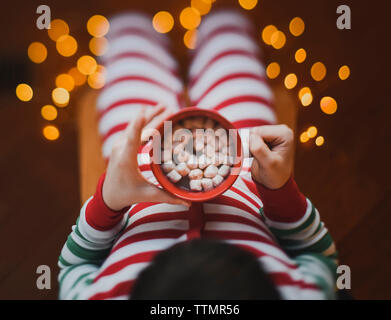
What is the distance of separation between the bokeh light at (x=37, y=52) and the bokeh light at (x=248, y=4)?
1.77 ft

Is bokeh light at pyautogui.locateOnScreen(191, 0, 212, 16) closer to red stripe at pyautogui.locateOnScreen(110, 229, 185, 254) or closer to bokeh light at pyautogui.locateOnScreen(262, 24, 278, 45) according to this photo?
bokeh light at pyautogui.locateOnScreen(262, 24, 278, 45)

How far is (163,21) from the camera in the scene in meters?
1.01

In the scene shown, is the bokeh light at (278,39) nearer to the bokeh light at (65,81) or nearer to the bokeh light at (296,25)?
the bokeh light at (296,25)

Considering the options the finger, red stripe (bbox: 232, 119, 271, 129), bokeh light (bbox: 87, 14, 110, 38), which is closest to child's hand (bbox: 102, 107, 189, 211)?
the finger

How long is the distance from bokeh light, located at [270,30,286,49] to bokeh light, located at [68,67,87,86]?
496 mm

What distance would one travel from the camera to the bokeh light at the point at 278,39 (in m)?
0.99

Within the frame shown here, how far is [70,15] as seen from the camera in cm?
102

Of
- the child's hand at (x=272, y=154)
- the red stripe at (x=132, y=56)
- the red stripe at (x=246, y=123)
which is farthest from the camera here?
the red stripe at (x=132, y=56)

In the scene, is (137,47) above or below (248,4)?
below

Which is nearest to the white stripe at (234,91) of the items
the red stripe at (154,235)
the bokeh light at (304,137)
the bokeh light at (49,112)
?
the bokeh light at (304,137)

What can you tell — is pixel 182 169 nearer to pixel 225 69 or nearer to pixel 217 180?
pixel 217 180

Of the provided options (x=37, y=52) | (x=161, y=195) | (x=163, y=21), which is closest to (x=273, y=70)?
(x=163, y=21)

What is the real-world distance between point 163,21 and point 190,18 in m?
0.07
